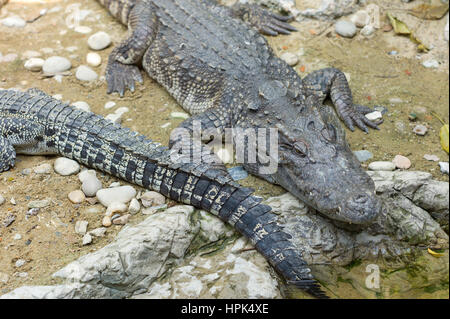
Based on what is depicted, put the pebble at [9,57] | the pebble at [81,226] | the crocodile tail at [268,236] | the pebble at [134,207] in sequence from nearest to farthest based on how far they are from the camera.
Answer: the crocodile tail at [268,236]
the pebble at [81,226]
the pebble at [134,207]
the pebble at [9,57]

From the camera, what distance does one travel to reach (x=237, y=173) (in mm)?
3537

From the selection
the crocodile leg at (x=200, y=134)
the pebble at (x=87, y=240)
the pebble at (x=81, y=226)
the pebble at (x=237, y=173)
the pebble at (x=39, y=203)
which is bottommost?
the pebble at (x=39, y=203)

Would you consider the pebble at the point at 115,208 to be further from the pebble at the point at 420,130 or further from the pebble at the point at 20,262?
the pebble at the point at 420,130

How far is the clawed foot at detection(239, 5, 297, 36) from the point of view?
474cm

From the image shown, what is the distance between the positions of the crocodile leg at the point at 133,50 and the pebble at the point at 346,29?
1710 millimetres

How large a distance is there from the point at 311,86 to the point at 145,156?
1.54 meters

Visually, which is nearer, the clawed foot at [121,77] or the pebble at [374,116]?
the pebble at [374,116]

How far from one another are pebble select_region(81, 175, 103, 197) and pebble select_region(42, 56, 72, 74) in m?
1.51

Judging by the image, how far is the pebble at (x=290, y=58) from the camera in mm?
4423

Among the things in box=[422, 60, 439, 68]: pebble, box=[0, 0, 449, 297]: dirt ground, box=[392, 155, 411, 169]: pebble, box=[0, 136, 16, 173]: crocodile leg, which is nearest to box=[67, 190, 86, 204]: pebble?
box=[0, 0, 449, 297]: dirt ground

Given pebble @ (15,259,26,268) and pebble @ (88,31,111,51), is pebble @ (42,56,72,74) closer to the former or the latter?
pebble @ (88,31,111,51)

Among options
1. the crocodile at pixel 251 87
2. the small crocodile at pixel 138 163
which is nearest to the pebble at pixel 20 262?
the small crocodile at pixel 138 163
